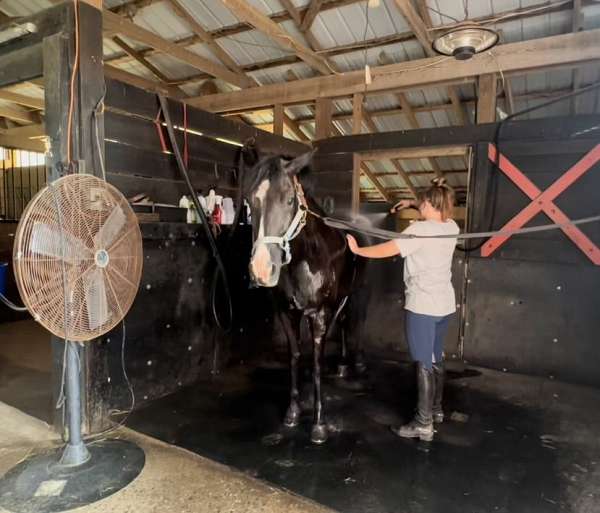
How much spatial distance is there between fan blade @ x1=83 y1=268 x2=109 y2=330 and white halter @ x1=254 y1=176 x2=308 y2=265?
2.51ft

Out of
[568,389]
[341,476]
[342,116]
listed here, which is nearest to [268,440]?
[341,476]

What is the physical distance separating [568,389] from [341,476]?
7.34ft

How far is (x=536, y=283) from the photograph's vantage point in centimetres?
340

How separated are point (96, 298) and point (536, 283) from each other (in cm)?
332

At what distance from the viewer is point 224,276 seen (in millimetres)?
3068

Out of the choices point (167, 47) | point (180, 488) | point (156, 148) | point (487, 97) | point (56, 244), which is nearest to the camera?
point (56, 244)

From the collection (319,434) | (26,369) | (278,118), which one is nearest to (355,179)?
(278,118)

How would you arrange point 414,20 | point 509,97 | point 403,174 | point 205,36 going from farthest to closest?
point 403,174 → point 509,97 → point 205,36 → point 414,20

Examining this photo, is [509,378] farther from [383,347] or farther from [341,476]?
[341,476]

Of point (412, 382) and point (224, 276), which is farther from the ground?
point (224, 276)

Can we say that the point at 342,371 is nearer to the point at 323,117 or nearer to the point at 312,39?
the point at 323,117

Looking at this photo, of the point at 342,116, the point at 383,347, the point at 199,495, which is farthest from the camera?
the point at 342,116

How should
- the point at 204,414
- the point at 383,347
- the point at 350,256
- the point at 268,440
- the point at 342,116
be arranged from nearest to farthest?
the point at 268,440, the point at 204,414, the point at 350,256, the point at 383,347, the point at 342,116

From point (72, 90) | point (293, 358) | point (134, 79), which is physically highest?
point (134, 79)
